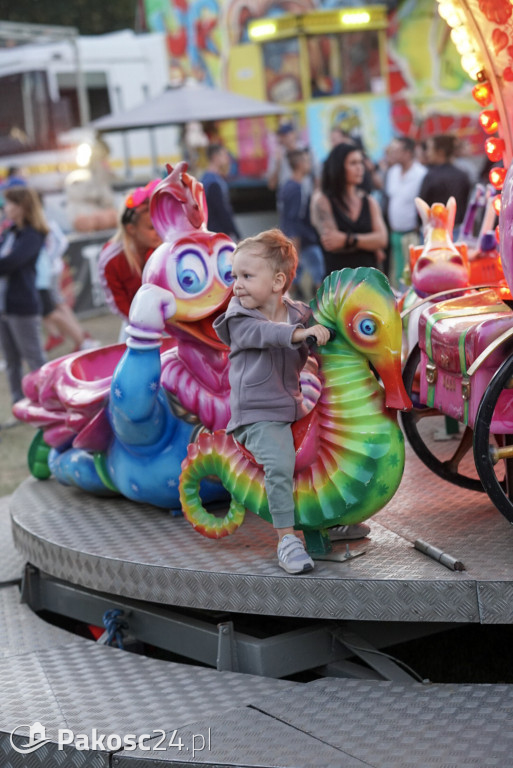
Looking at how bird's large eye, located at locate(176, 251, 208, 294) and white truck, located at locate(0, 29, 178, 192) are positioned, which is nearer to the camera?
bird's large eye, located at locate(176, 251, 208, 294)

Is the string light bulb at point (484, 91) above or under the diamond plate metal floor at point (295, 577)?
above

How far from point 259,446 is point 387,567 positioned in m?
0.51

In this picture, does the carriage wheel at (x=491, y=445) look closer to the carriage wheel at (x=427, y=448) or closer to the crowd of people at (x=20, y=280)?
the carriage wheel at (x=427, y=448)

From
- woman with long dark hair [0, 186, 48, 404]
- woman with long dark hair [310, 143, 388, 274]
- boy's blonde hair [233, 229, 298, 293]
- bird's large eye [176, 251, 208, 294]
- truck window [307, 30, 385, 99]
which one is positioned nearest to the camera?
boy's blonde hair [233, 229, 298, 293]

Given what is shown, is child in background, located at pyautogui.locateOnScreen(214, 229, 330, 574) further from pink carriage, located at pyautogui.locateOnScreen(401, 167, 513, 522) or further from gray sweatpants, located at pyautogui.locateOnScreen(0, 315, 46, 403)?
gray sweatpants, located at pyautogui.locateOnScreen(0, 315, 46, 403)

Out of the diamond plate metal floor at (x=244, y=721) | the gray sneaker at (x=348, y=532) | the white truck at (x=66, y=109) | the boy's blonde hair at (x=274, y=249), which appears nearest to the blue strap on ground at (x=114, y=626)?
the diamond plate metal floor at (x=244, y=721)

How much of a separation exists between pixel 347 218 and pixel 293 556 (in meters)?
4.12

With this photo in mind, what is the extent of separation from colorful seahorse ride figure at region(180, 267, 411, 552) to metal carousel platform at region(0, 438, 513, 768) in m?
0.17

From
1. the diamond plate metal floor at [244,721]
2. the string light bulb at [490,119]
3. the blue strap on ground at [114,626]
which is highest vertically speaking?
the string light bulb at [490,119]

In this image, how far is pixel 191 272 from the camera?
372cm

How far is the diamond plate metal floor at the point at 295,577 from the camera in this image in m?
2.95

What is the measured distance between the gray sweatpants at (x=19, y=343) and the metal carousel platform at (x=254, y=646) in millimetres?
4588

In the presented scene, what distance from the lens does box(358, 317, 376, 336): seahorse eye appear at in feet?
10.3

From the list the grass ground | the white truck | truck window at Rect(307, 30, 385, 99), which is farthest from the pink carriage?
truck window at Rect(307, 30, 385, 99)
